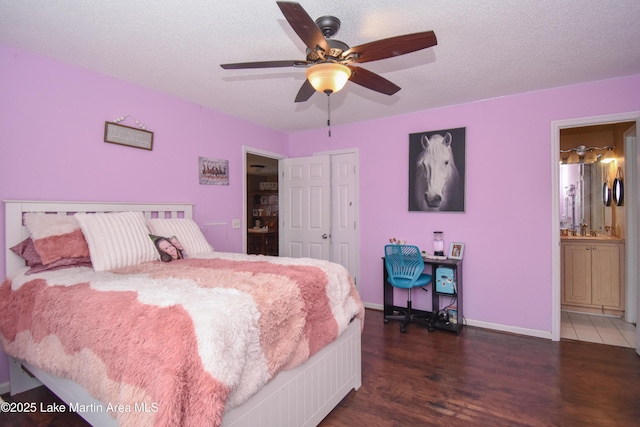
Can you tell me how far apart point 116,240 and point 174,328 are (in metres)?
1.47

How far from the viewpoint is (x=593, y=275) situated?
12.8 ft

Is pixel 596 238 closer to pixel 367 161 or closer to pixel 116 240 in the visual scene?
pixel 367 161

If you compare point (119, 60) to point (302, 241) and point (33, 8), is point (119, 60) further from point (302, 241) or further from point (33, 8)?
point (302, 241)

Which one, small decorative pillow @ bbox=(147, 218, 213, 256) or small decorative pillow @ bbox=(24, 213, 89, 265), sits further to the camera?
small decorative pillow @ bbox=(147, 218, 213, 256)

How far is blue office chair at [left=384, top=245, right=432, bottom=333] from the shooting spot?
3361 millimetres

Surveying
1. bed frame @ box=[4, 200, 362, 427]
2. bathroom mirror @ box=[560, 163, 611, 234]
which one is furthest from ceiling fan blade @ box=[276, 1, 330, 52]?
bathroom mirror @ box=[560, 163, 611, 234]

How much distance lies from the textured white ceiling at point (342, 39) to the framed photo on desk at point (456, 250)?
63.2 inches

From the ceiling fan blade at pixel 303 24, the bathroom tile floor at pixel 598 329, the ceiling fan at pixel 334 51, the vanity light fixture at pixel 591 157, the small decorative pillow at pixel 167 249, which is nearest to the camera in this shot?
the ceiling fan blade at pixel 303 24

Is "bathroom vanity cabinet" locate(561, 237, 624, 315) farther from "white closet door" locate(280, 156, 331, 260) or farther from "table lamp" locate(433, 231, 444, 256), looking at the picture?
"white closet door" locate(280, 156, 331, 260)

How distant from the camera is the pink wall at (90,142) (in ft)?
7.34

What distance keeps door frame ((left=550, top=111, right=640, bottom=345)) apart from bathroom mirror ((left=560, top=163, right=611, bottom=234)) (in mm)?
647

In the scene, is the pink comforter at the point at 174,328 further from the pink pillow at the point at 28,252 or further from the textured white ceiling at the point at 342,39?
the textured white ceiling at the point at 342,39

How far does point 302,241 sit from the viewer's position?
4.61 meters

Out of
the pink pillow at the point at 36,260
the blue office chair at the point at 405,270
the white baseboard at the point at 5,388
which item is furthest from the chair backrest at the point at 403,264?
the white baseboard at the point at 5,388
